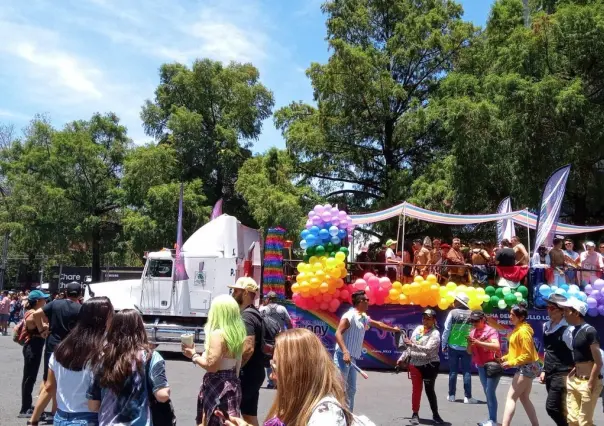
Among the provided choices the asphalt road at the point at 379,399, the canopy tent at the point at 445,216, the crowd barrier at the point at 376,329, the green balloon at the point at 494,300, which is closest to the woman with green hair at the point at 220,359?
the asphalt road at the point at 379,399

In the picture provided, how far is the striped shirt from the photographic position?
811cm

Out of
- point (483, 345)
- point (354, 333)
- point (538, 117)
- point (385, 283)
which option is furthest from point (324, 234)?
point (538, 117)

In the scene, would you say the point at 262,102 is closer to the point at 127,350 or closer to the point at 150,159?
the point at 150,159

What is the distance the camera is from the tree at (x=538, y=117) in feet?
71.0

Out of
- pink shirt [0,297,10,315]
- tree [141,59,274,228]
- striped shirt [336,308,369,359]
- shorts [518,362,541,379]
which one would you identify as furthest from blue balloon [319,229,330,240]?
tree [141,59,274,228]

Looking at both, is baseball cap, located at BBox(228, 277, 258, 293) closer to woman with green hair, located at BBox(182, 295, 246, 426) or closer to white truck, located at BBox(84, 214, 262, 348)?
woman with green hair, located at BBox(182, 295, 246, 426)

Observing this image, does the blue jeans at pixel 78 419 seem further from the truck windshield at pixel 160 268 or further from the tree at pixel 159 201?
the tree at pixel 159 201

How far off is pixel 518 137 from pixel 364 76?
8016 millimetres

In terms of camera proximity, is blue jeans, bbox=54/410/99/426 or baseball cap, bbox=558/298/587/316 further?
baseball cap, bbox=558/298/587/316

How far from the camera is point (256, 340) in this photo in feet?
19.2

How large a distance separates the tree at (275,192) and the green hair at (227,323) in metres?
22.3

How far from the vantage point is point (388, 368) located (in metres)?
15.6

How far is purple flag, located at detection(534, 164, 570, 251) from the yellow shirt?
6914 mm

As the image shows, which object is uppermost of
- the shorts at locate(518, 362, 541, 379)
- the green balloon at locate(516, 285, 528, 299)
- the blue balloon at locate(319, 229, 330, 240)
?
the blue balloon at locate(319, 229, 330, 240)
